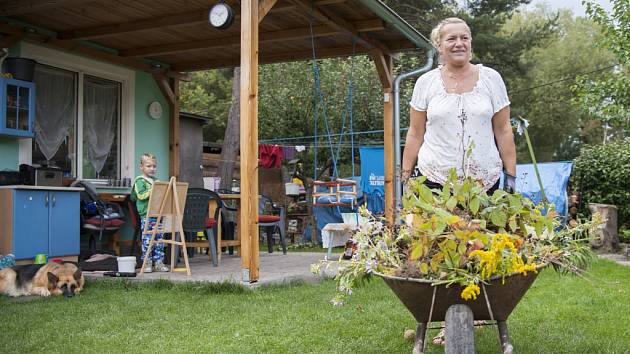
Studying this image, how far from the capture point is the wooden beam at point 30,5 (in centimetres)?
604

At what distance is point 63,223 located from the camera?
6172 mm

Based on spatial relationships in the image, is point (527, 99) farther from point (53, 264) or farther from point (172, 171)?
point (53, 264)

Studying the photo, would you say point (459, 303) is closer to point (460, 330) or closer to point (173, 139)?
point (460, 330)

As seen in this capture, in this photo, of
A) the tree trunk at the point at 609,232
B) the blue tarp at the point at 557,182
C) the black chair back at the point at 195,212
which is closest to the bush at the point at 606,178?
the blue tarp at the point at 557,182

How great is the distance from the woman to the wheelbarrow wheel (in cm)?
78

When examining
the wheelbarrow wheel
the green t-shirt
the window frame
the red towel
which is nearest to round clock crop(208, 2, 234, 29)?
the green t-shirt

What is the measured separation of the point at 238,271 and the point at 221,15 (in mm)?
2412

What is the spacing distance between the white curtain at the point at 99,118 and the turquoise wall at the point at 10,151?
43.5 inches

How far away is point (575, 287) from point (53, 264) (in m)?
4.11

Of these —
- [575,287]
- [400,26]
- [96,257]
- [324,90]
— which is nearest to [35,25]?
[96,257]

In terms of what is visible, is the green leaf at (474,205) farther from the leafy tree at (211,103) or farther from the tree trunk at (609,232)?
the leafy tree at (211,103)

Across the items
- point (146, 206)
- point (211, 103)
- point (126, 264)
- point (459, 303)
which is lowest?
point (126, 264)

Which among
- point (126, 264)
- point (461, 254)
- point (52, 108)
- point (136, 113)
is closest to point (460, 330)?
point (461, 254)

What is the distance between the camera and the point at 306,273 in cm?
563
